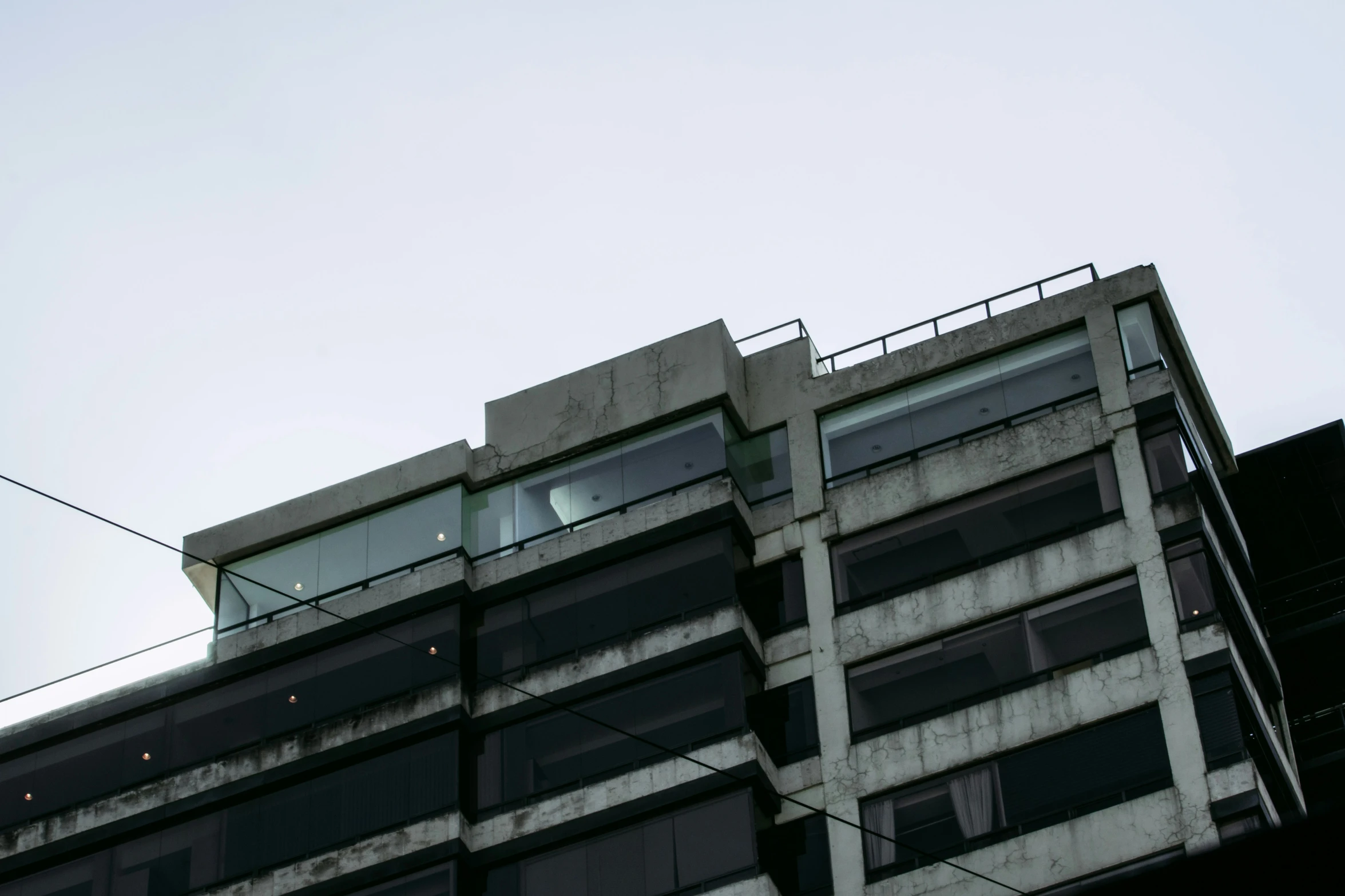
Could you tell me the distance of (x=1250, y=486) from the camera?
1821 inches

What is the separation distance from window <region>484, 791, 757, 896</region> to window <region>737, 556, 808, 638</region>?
15.2 ft

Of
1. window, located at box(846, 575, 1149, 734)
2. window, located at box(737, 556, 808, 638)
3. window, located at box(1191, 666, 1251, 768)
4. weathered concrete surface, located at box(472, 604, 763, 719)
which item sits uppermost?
window, located at box(737, 556, 808, 638)

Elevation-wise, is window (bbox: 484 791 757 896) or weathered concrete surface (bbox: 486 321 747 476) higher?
weathered concrete surface (bbox: 486 321 747 476)

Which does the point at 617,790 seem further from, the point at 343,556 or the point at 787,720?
the point at 343,556

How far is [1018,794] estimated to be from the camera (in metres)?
35.6

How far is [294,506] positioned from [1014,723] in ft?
60.9

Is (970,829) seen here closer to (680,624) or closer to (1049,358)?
(680,624)

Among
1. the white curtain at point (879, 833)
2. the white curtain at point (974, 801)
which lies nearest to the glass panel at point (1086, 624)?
the white curtain at point (974, 801)

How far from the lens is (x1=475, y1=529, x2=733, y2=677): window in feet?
133

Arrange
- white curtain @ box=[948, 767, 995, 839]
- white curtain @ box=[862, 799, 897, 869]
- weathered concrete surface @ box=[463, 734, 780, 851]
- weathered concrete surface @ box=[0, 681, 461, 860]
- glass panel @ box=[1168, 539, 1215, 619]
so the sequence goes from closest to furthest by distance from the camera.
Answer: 1. white curtain @ box=[948, 767, 995, 839]
2. white curtain @ box=[862, 799, 897, 869]
3. glass panel @ box=[1168, 539, 1215, 619]
4. weathered concrete surface @ box=[463, 734, 780, 851]
5. weathered concrete surface @ box=[0, 681, 461, 860]

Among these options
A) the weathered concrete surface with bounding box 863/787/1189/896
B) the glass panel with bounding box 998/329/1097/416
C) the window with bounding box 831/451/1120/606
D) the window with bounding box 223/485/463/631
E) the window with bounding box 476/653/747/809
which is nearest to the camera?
the weathered concrete surface with bounding box 863/787/1189/896

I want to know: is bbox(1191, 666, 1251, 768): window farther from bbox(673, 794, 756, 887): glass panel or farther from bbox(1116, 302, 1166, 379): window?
bbox(673, 794, 756, 887): glass panel

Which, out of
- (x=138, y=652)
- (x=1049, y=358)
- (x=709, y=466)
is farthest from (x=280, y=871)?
(x=1049, y=358)

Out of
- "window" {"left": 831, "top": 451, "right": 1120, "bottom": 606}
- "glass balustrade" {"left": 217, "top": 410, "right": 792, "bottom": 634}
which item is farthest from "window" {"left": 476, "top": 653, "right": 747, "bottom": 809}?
"glass balustrade" {"left": 217, "top": 410, "right": 792, "bottom": 634}
